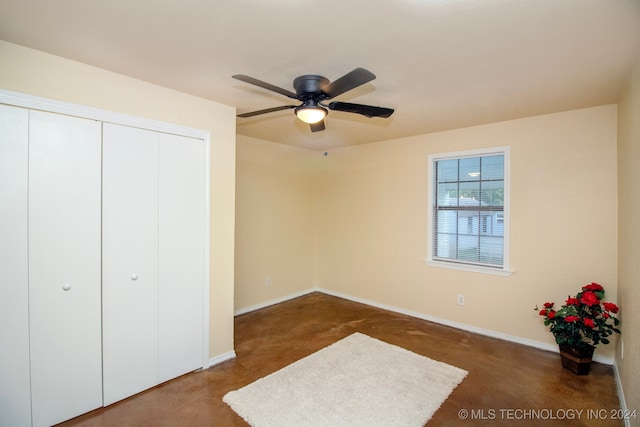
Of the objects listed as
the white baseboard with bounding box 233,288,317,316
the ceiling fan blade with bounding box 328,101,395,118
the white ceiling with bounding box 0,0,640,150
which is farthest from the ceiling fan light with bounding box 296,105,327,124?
the white baseboard with bounding box 233,288,317,316

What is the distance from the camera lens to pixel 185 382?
8.13 feet

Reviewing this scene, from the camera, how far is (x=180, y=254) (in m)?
2.57

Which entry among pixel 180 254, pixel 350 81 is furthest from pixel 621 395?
pixel 180 254

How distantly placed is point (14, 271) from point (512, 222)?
4.22m

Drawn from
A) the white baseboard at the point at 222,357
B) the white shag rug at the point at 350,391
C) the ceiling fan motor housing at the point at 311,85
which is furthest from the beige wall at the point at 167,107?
the ceiling fan motor housing at the point at 311,85

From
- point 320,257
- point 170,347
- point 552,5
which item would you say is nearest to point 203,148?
point 170,347

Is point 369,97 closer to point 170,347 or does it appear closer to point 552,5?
point 552,5

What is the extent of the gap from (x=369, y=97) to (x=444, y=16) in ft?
3.67

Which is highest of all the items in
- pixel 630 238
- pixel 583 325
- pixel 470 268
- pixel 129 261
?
pixel 630 238

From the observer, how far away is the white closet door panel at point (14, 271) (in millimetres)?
1807

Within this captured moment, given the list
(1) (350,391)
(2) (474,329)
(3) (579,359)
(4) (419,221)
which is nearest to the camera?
(1) (350,391)

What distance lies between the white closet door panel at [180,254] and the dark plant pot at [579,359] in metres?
3.28

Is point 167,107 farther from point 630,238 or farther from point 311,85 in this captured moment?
point 630,238

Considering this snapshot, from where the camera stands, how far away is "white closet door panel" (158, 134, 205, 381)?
2469mm
